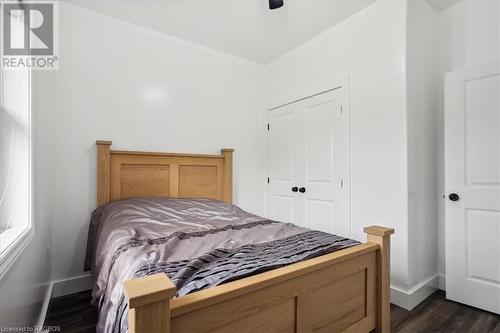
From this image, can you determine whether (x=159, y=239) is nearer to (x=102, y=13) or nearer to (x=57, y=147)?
(x=57, y=147)

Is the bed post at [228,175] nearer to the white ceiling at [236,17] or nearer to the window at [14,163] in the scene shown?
the white ceiling at [236,17]

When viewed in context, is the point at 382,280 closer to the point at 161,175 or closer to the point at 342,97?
the point at 342,97

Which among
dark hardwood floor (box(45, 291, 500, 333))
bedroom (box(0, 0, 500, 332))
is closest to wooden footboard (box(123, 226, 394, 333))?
bedroom (box(0, 0, 500, 332))

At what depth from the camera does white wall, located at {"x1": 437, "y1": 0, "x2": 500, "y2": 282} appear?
209 cm

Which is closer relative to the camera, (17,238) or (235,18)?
(17,238)

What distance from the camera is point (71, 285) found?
2.24 metres

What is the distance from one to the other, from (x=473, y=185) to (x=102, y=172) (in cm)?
321

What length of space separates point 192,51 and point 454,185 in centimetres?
299

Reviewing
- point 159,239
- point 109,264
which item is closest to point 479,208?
point 159,239

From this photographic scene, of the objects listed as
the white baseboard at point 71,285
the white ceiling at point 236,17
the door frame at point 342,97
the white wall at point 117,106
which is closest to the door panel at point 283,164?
the door frame at point 342,97

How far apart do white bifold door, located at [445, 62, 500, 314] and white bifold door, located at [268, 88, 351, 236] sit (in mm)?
846

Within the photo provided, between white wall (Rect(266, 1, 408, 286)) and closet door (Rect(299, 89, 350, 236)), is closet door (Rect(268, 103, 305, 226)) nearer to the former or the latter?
closet door (Rect(299, 89, 350, 236))

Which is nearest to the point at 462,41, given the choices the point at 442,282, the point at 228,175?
the point at 442,282

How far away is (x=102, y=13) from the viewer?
95.8 inches
